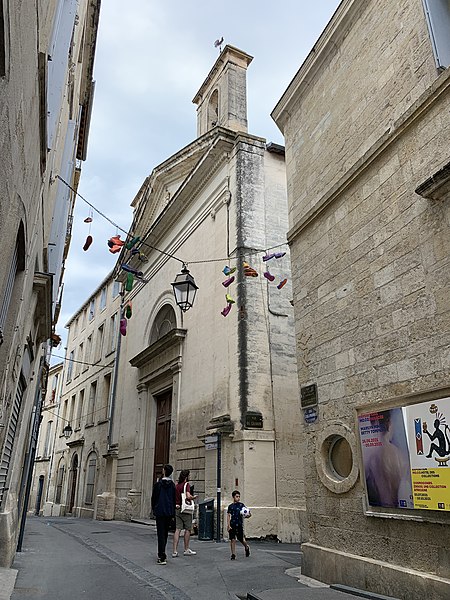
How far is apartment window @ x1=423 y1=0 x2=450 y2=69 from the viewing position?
16.1ft

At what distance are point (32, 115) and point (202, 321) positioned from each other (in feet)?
28.9

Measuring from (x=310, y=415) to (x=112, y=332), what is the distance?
15553 millimetres

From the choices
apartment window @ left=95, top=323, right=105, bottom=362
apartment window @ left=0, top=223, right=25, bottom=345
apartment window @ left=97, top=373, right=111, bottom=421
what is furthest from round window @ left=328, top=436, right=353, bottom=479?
apartment window @ left=95, top=323, right=105, bottom=362

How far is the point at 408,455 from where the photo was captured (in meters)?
4.52

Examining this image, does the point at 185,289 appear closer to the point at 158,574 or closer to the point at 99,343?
the point at 158,574

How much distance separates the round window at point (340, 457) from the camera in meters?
5.55

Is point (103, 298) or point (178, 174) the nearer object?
point (178, 174)

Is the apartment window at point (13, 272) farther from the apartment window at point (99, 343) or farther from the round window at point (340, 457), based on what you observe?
the apartment window at point (99, 343)

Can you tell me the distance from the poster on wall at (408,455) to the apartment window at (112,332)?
52.1 feet

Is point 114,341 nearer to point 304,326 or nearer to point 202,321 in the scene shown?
point 202,321

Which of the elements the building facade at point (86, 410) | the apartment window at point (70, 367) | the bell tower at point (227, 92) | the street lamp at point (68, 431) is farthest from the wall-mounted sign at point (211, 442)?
the apartment window at point (70, 367)

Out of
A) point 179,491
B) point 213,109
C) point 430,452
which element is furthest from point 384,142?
point 213,109

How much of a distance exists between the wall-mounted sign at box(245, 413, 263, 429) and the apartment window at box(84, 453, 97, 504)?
11.6 meters

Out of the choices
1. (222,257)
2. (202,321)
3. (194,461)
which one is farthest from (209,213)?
(194,461)
